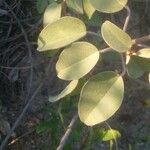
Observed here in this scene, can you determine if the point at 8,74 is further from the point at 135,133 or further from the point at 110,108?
the point at 110,108

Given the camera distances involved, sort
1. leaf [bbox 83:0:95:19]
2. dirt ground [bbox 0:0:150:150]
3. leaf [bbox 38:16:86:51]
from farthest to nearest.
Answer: dirt ground [bbox 0:0:150:150]
leaf [bbox 83:0:95:19]
leaf [bbox 38:16:86:51]

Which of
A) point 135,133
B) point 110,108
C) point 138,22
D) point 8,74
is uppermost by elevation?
point 110,108

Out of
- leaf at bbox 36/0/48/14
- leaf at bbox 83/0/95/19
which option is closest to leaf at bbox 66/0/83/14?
leaf at bbox 83/0/95/19

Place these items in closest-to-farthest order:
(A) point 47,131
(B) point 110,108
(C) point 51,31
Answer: (B) point 110,108 < (C) point 51,31 < (A) point 47,131

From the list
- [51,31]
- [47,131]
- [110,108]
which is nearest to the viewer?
[110,108]

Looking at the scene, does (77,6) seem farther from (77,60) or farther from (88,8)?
(77,60)

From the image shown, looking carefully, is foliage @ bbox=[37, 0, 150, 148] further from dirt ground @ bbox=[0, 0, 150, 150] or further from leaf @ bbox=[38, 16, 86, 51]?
dirt ground @ bbox=[0, 0, 150, 150]

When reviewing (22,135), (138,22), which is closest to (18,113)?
(22,135)
